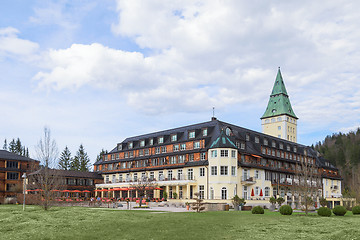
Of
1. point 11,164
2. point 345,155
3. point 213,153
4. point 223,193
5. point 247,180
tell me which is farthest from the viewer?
point 345,155

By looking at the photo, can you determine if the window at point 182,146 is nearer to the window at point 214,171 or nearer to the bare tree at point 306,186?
the window at point 214,171

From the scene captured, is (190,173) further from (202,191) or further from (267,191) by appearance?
(267,191)

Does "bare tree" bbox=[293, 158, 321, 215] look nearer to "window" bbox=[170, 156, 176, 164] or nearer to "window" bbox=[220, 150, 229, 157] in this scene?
"window" bbox=[220, 150, 229, 157]

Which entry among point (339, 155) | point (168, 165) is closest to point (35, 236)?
point (168, 165)

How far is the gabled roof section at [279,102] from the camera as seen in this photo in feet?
363

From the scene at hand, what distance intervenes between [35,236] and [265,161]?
5419 cm

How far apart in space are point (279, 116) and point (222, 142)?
55.3 metres

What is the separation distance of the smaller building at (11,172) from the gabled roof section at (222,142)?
44106 mm

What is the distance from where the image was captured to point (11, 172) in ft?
278

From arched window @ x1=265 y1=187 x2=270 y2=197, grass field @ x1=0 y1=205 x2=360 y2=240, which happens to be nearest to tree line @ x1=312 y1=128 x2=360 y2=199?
arched window @ x1=265 y1=187 x2=270 y2=197

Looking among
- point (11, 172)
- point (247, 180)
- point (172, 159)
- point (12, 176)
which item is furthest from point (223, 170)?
point (11, 172)

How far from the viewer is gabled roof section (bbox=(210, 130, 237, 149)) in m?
59.8

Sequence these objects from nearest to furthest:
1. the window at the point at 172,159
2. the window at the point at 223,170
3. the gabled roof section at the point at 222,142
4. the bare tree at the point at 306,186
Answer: the bare tree at the point at 306,186
the window at the point at 223,170
the gabled roof section at the point at 222,142
the window at the point at 172,159

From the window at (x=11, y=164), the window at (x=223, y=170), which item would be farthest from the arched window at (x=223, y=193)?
the window at (x=11, y=164)
